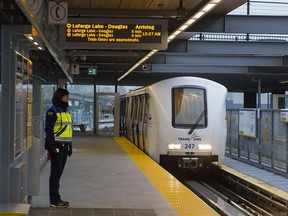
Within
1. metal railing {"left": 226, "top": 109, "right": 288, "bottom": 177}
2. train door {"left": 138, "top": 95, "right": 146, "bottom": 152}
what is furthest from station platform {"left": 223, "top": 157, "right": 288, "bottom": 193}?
train door {"left": 138, "top": 95, "right": 146, "bottom": 152}

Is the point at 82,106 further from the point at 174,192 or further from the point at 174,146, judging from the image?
the point at 174,192

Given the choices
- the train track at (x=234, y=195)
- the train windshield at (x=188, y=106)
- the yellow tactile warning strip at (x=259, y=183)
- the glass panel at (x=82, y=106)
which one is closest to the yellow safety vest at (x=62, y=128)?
the train track at (x=234, y=195)

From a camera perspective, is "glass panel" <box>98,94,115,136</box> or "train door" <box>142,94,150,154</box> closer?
"train door" <box>142,94,150,154</box>

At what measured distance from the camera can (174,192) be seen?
8.99 m

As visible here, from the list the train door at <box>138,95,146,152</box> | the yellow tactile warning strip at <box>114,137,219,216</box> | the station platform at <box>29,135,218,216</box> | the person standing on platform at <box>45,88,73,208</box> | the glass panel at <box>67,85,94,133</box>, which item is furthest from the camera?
the glass panel at <box>67,85,94,133</box>

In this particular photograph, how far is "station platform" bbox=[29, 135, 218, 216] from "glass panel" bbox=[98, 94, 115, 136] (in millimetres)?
12116

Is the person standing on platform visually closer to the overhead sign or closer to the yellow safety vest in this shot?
the yellow safety vest

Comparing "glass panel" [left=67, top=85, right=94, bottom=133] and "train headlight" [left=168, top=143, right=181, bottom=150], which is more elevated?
"glass panel" [left=67, top=85, right=94, bottom=133]

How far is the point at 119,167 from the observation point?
496 inches

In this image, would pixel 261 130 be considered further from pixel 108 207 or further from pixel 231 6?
pixel 108 207

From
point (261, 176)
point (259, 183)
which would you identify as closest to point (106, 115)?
point (261, 176)

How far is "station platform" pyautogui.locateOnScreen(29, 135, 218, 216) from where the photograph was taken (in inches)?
287

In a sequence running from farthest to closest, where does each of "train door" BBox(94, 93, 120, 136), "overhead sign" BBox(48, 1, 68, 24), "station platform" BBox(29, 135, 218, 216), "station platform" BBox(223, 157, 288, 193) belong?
"train door" BBox(94, 93, 120, 136) < "station platform" BBox(223, 157, 288, 193) < "overhead sign" BBox(48, 1, 68, 24) < "station platform" BBox(29, 135, 218, 216)

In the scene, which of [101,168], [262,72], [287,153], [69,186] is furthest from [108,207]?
[262,72]
